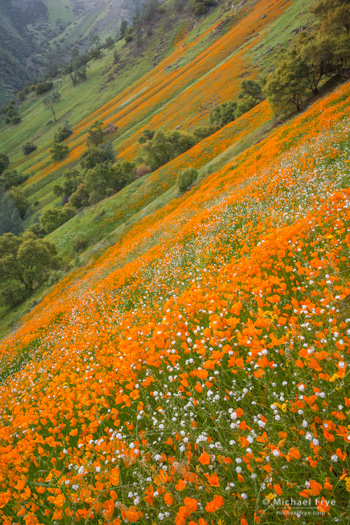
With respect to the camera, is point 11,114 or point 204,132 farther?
point 11,114

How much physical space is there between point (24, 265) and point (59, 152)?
8069cm

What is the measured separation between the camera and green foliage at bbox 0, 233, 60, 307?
137ft

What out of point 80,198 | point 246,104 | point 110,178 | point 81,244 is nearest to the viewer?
point 81,244

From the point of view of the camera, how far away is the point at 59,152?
4205 inches

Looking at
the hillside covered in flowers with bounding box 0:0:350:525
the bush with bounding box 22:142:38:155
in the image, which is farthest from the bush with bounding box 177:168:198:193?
the bush with bounding box 22:142:38:155

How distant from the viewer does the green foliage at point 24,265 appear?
137 ft

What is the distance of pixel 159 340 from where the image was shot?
3.73 m

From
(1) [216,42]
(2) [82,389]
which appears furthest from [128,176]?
(1) [216,42]

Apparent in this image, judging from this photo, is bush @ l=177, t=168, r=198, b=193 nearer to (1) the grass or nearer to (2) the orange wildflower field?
(1) the grass

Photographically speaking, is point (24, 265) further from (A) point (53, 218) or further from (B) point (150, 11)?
Answer: (B) point (150, 11)

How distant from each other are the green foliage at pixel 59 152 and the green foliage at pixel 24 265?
72.9m

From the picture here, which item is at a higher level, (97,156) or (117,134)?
(117,134)

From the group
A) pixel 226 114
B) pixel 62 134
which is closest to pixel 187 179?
pixel 226 114

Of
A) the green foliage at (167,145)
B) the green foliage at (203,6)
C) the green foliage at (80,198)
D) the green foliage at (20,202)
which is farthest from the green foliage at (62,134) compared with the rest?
the green foliage at (203,6)
